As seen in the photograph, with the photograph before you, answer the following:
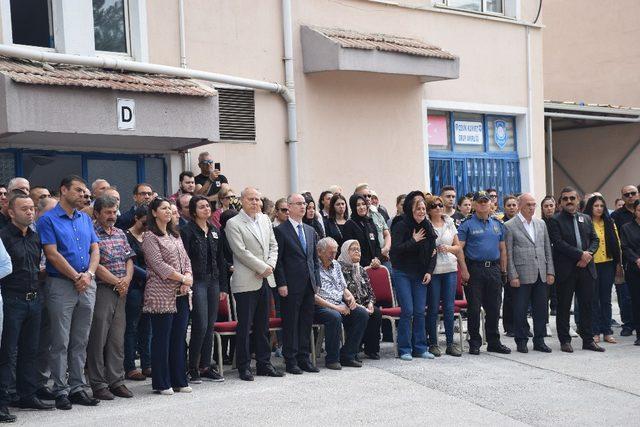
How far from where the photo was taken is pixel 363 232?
502 inches

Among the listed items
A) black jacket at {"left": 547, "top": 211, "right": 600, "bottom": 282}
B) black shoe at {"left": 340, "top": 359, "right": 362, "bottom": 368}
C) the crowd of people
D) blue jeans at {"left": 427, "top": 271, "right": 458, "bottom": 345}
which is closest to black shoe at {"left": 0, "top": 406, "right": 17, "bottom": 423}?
the crowd of people

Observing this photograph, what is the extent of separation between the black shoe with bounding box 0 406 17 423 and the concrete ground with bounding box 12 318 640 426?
0.09 metres

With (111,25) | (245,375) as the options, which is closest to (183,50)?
(111,25)

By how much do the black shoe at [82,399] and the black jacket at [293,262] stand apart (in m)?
2.46

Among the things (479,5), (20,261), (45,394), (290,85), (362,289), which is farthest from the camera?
(479,5)

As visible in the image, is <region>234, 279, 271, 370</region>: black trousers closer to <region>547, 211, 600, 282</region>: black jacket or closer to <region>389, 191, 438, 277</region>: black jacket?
<region>389, 191, 438, 277</region>: black jacket

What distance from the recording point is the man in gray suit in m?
12.8

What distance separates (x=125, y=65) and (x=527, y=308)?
5953mm

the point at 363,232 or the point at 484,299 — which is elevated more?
the point at 363,232

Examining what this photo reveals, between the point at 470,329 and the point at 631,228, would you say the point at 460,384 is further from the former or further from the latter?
the point at 631,228

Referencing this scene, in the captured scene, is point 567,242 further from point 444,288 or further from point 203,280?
point 203,280

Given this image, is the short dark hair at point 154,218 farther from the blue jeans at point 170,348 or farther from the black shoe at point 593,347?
the black shoe at point 593,347

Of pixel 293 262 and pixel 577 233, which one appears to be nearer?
pixel 293 262

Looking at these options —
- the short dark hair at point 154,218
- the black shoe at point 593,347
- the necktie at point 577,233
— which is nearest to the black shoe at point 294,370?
the short dark hair at point 154,218
